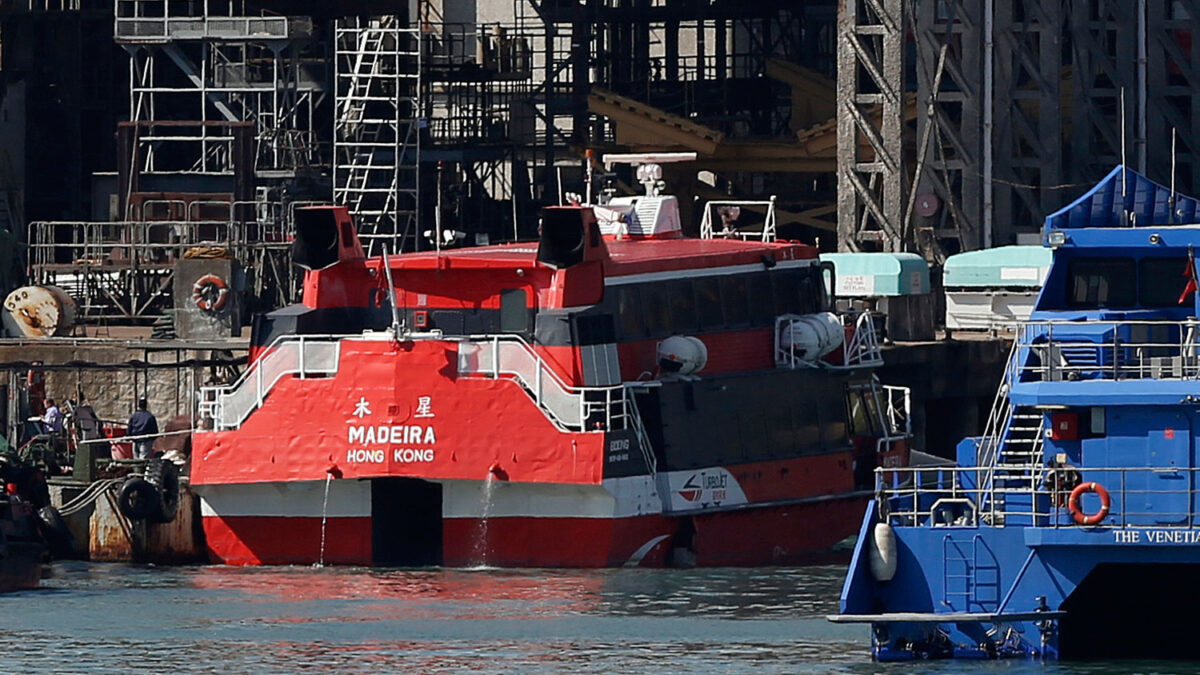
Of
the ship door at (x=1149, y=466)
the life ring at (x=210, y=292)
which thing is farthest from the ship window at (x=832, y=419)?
the life ring at (x=210, y=292)

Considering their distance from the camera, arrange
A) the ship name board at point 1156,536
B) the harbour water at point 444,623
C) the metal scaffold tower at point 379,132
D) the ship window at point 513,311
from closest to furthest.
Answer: the ship name board at point 1156,536
the harbour water at point 444,623
the ship window at point 513,311
the metal scaffold tower at point 379,132

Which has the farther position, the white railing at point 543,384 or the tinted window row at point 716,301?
the tinted window row at point 716,301

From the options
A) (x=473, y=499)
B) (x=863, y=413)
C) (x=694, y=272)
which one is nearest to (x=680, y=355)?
(x=694, y=272)

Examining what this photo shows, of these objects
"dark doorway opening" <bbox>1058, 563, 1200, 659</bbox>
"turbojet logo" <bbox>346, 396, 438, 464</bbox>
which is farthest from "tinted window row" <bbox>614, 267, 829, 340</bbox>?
"dark doorway opening" <bbox>1058, 563, 1200, 659</bbox>

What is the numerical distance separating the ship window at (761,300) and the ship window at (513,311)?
3.66m

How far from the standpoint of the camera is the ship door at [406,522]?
36625 mm

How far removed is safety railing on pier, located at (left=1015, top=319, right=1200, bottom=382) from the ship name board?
1.86 metres

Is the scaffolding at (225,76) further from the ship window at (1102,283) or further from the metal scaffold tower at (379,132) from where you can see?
the ship window at (1102,283)

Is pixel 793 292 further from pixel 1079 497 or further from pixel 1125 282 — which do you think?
pixel 1079 497

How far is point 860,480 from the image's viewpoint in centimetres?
4094

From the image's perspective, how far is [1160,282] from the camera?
31.2m

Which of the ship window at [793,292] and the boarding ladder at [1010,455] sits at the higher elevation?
the ship window at [793,292]

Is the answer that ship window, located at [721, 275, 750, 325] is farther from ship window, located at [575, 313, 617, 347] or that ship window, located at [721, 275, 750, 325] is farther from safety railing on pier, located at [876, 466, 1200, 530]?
safety railing on pier, located at [876, 466, 1200, 530]

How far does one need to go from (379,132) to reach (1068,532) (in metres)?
40.8
